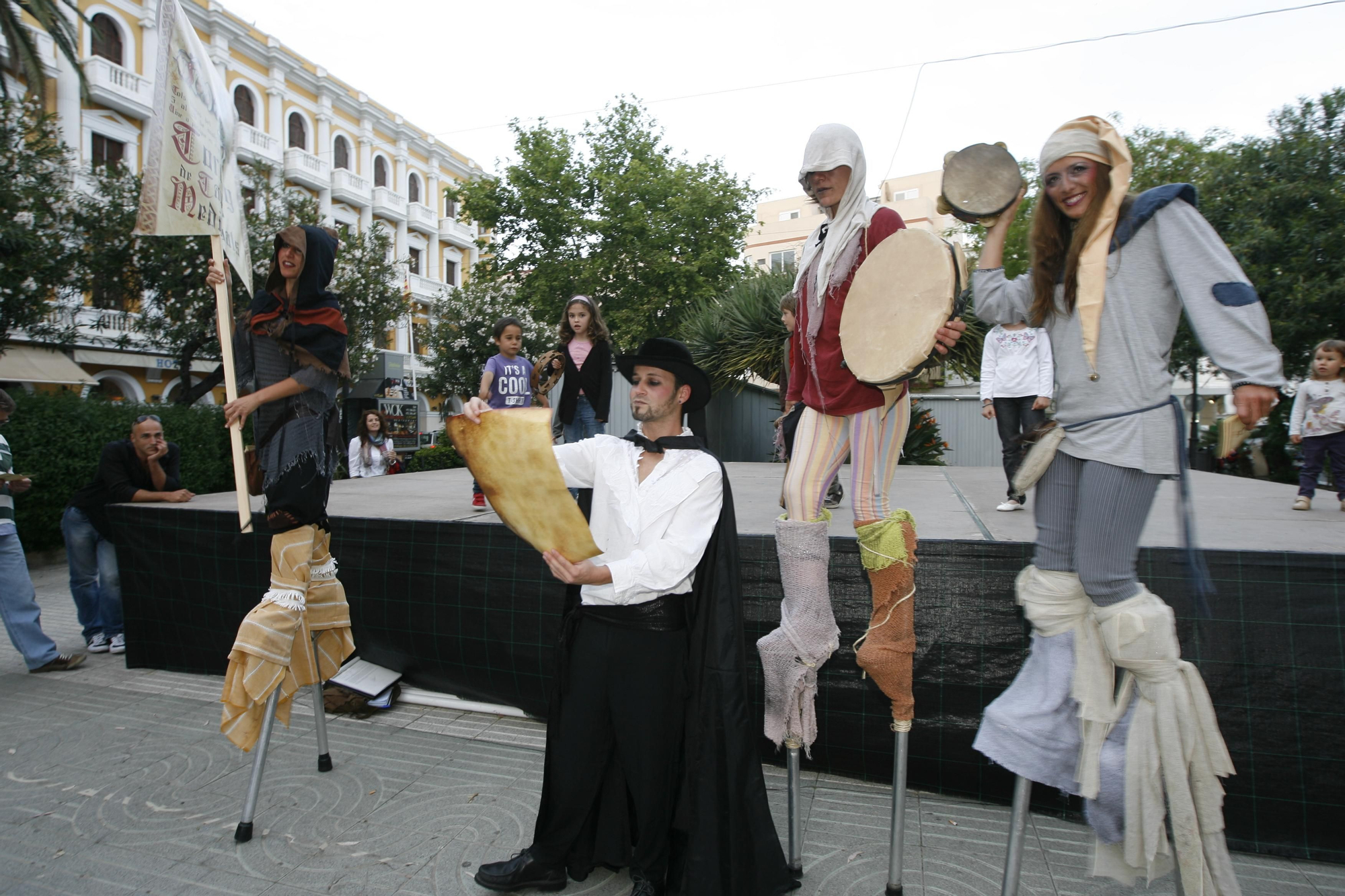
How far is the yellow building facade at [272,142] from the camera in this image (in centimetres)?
2223

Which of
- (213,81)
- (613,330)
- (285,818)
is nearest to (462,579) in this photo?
(285,818)

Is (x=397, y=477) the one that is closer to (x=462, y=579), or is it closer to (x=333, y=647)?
(x=462, y=579)

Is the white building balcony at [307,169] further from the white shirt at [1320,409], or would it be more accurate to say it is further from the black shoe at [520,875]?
the black shoe at [520,875]

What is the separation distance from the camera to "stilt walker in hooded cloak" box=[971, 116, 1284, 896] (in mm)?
1815

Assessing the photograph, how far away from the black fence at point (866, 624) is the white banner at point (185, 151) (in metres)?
1.86

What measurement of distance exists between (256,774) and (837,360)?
8.32 ft

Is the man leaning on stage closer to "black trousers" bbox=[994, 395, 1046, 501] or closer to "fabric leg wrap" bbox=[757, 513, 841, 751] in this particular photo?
→ "fabric leg wrap" bbox=[757, 513, 841, 751]

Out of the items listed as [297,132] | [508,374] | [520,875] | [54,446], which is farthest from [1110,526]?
[297,132]

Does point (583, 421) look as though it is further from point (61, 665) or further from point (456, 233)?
point (456, 233)

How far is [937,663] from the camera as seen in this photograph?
10.3 feet

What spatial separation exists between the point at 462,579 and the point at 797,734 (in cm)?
222

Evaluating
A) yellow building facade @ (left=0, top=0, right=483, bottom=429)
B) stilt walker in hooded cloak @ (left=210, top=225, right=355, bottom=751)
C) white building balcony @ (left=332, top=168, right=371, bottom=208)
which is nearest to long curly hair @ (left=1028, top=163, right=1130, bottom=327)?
stilt walker in hooded cloak @ (left=210, top=225, right=355, bottom=751)

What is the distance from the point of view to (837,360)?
2436 millimetres

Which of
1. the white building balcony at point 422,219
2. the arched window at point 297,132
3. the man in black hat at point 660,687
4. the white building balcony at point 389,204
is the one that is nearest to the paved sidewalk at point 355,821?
the man in black hat at point 660,687
